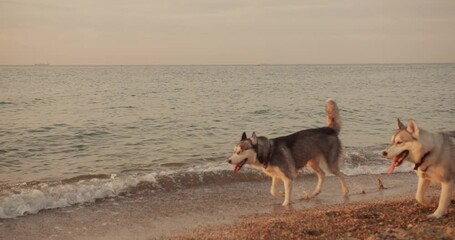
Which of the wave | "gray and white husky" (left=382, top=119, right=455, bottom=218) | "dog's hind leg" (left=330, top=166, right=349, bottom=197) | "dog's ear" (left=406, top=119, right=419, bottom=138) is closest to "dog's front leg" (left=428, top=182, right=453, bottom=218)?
"gray and white husky" (left=382, top=119, right=455, bottom=218)

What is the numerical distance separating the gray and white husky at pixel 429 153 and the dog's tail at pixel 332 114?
2.85m

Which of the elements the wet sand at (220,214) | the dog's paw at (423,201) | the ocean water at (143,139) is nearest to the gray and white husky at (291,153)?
the wet sand at (220,214)

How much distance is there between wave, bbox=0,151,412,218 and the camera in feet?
29.3

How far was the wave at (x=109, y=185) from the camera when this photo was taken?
8.92 meters

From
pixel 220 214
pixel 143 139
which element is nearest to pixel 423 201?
pixel 220 214

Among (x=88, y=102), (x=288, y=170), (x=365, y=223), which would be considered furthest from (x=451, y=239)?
(x=88, y=102)

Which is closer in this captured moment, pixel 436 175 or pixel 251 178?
pixel 436 175

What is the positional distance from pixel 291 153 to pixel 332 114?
1.30 metres

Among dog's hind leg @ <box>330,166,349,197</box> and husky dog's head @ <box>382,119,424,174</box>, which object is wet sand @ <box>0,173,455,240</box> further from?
husky dog's head @ <box>382,119,424,174</box>

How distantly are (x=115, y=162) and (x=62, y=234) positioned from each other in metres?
6.09

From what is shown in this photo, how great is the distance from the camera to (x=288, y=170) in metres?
9.02

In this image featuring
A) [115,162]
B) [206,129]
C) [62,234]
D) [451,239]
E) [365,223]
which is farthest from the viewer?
[206,129]

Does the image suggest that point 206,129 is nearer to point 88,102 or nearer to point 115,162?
point 115,162

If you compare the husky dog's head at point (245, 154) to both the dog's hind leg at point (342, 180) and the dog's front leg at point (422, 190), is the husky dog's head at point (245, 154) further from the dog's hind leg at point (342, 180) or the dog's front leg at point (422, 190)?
the dog's front leg at point (422, 190)
